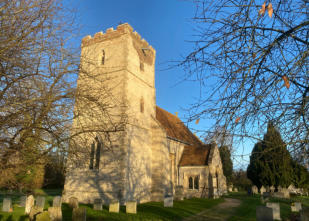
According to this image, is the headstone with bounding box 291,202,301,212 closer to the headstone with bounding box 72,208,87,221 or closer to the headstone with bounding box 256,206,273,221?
the headstone with bounding box 256,206,273,221

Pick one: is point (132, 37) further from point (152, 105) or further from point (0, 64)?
point (0, 64)

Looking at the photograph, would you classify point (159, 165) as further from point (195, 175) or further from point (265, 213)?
point (265, 213)

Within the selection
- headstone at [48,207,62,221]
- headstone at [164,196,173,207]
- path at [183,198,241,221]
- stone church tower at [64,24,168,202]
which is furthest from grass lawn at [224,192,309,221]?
headstone at [48,207,62,221]

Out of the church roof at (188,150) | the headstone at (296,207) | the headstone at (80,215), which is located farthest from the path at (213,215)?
the church roof at (188,150)

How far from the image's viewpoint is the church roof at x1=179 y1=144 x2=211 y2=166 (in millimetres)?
21731

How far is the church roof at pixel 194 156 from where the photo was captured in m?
21.7

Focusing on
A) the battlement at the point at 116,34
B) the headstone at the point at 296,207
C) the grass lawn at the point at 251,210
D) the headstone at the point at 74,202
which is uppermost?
the battlement at the point at 116,34

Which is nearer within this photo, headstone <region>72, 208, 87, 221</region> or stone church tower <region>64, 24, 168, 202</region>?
headstone <region>72, 208, 87, 221</region>

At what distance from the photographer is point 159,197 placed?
57.7ft

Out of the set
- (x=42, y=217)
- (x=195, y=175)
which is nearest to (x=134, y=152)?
(x=195, y=175)

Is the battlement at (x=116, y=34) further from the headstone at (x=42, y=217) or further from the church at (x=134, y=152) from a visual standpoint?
the headstone at (x=42, y=217)

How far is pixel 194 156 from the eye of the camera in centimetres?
2262

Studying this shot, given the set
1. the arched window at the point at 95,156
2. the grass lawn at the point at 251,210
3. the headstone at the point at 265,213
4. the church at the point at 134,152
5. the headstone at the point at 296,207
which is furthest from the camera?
the arched window at the point at 95,156

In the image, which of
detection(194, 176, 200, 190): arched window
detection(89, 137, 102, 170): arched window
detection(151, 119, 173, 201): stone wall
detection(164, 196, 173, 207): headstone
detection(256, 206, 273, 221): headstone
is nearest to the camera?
detection(256, 206, 273, 221): headstone
